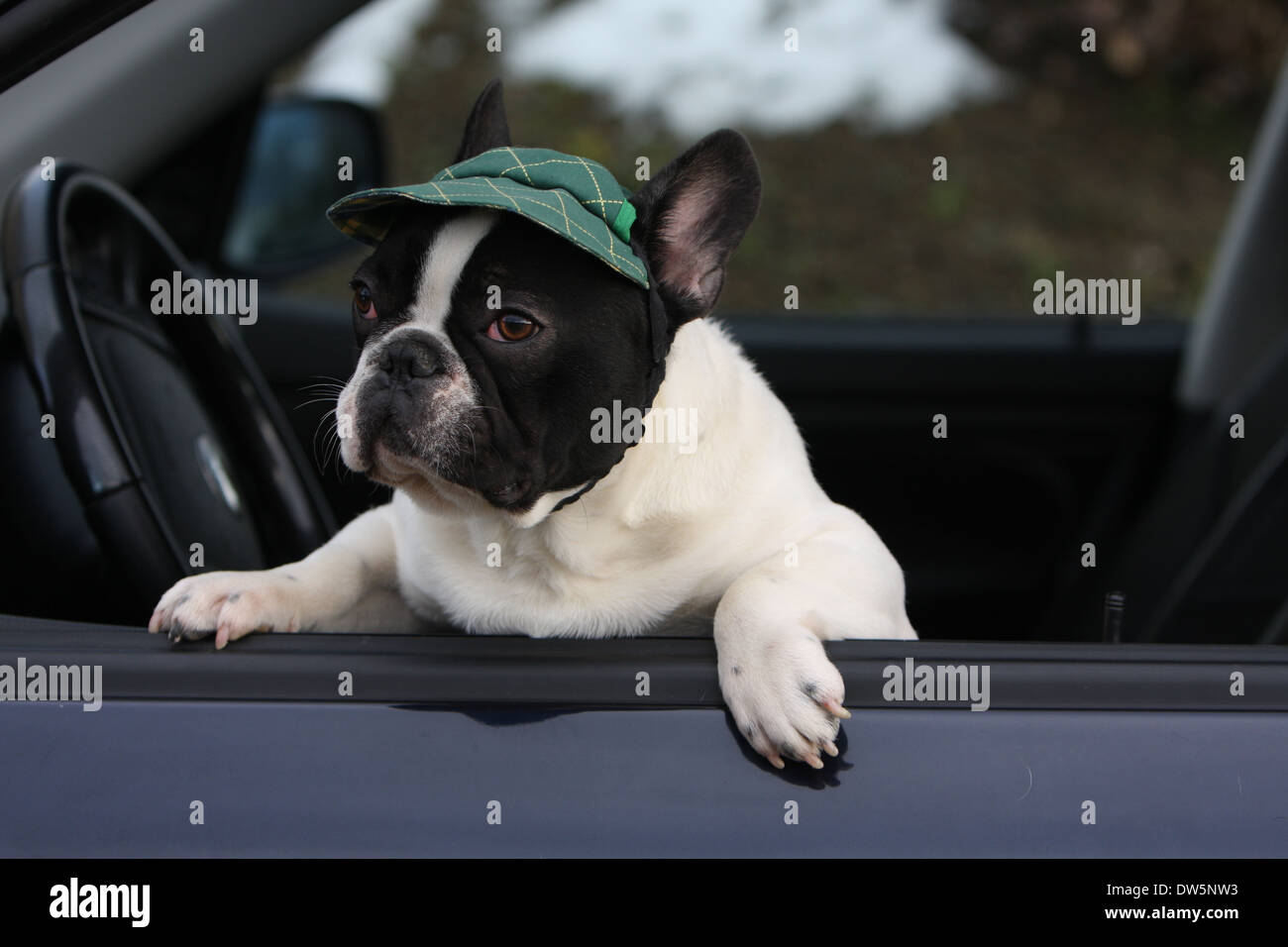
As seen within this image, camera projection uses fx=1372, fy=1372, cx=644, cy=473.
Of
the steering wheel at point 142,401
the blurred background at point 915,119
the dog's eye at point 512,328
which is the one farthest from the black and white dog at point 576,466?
the blurred background at point 915,119

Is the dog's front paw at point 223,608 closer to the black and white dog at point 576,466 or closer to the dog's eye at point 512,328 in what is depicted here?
the black and white dog at point 576,466

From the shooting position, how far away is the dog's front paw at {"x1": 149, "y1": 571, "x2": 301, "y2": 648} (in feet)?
4.73

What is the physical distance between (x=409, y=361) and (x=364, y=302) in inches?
6.7

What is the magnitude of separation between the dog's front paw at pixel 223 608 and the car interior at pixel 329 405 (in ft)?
0.45

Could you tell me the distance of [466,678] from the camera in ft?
4.37

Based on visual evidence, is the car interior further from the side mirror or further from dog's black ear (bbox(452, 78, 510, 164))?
dog's black ear (bbox(452, 78, 510, 164))

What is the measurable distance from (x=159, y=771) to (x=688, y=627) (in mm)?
769

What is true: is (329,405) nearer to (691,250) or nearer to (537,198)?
(691,250)

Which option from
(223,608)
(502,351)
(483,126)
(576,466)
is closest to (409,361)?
(502,351)

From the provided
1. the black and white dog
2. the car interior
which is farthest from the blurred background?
the black and white dog

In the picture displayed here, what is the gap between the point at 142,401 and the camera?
1899 millimetres

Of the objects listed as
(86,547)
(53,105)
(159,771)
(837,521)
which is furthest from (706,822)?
(53,105)

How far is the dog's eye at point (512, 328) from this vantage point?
1562 mm
